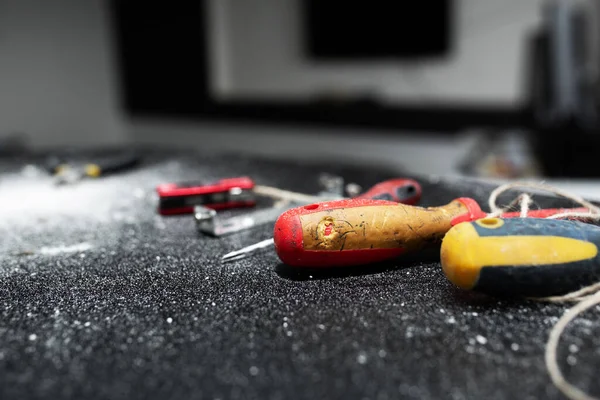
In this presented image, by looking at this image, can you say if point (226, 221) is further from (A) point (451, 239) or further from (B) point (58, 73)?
(B) point (58, 73)

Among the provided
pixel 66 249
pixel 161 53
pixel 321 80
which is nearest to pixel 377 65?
pixel 321 80

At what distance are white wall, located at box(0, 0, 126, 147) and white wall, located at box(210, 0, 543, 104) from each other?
2.58 feet

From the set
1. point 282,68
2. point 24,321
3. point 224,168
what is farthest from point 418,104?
point 24,321

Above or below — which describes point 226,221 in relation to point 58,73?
below

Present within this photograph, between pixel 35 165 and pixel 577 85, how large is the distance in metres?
1.60

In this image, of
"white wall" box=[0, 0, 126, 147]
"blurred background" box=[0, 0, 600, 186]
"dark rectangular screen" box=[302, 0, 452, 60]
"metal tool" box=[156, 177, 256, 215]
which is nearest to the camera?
"metal tool" box=[156, 177, 256, 215]

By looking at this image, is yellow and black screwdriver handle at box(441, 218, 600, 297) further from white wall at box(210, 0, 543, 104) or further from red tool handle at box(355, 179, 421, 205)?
white wall at box(210, 0, 543, 104)

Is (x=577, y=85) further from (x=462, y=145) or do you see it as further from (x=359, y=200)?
(x=359, y=200)

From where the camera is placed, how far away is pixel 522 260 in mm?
458

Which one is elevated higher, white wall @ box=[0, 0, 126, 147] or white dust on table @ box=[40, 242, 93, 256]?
white wall @ box=[0, 0, 126, 147]

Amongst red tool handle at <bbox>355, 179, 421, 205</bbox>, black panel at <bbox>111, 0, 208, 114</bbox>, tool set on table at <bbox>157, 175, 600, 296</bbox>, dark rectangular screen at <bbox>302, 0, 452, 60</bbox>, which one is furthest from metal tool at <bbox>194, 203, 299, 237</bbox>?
black panel at <bbox>111, 0, 208, 114</bbox>

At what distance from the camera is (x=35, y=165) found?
3.61 feet

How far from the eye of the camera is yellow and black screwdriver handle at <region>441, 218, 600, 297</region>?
457 mm

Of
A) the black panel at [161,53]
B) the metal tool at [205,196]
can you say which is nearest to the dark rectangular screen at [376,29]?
the black panel at [161,53]
